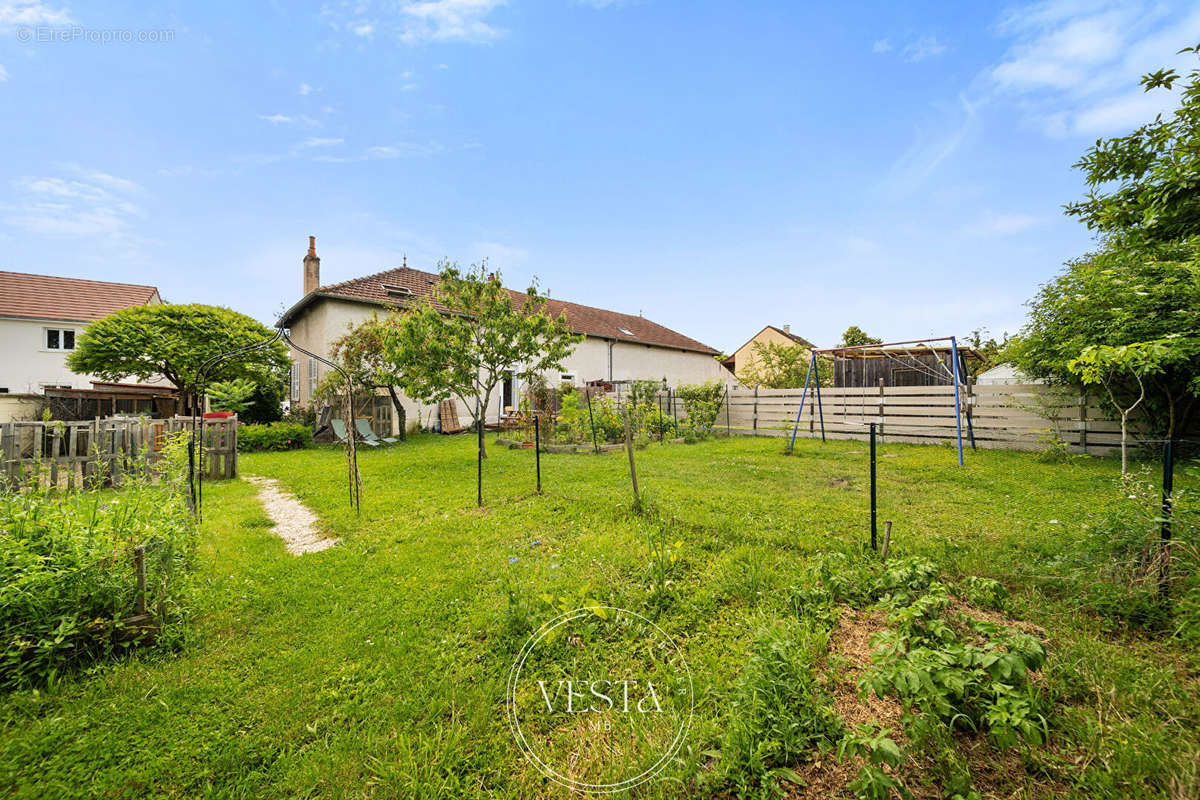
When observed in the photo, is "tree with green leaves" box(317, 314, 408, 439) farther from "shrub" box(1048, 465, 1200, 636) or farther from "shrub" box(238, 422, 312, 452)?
"shrub" box(1048, 465, 1200, 636)

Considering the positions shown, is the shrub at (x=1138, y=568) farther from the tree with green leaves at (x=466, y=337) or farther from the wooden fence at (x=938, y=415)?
the tree with green leaves at (x=466, y=337)

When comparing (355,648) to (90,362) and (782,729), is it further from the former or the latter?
(90,362)

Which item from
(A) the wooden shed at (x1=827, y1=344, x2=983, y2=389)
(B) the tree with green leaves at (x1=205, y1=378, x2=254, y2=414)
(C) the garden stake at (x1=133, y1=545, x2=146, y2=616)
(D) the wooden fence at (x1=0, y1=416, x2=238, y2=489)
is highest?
(A) the wooden shed at (x1=827, y1=344, x2=983, y2=389)

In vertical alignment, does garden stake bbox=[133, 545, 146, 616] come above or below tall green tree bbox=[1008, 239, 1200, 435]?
below

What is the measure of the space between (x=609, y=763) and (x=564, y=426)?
11.2 meters

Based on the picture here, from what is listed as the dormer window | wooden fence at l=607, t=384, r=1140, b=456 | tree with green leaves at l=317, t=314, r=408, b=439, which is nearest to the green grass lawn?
wooden fence at l=607, t=384, r=1140, b=456

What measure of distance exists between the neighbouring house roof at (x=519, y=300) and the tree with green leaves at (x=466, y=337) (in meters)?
1.06

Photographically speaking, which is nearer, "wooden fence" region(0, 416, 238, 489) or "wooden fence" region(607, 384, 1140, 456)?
"wooden fence" region(0, 416, 238, 489)

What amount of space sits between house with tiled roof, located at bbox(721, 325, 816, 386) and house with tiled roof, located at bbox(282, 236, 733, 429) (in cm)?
Result: 349

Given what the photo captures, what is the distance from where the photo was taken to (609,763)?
6.10 feet

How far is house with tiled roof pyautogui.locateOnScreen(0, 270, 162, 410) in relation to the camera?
19594mm

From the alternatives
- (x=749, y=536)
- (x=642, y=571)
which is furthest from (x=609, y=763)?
(x=749, y=536)

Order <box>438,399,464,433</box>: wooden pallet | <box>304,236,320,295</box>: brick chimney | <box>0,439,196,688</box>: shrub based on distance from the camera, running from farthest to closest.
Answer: <box>304,236,320,295</box>: brick chimney < <box>438,399,464,433</box>: wooden pallet < <box>0,439,196,688</box>: shrub

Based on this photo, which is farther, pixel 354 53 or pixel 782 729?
pixel 354 53
